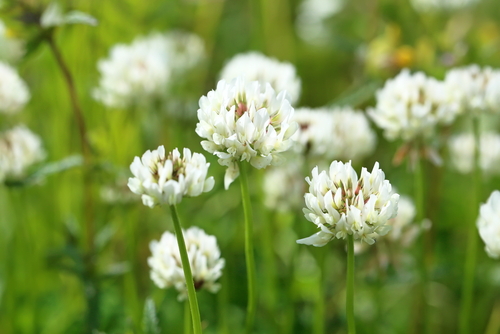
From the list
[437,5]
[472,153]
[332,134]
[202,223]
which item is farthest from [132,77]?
[437,5]

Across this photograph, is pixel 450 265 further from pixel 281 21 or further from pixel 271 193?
pixel 281 21

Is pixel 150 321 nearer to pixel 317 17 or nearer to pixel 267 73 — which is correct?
pixel 267 73

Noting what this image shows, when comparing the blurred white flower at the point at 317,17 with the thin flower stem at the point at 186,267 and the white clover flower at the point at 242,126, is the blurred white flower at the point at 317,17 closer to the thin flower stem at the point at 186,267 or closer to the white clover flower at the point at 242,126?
the white clover flower at the point at 242,126

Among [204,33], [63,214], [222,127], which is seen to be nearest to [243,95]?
[222,127]

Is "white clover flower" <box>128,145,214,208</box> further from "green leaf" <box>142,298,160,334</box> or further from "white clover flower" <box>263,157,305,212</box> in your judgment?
"white clover flower" <box>263,157,305,212</box>

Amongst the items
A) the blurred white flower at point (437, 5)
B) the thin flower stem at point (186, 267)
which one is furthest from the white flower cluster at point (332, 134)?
the blurred white flower at point (437, 5)
